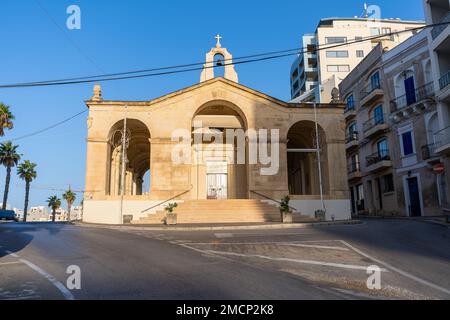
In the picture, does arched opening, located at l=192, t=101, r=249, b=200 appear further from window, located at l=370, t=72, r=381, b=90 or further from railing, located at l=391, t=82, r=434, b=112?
window, located at l=370, t=72, r=381, b=90

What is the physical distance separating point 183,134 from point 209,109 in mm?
4806

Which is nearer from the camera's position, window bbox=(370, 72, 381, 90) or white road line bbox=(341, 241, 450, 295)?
white road line bbox=(341, 241, 450, 295)

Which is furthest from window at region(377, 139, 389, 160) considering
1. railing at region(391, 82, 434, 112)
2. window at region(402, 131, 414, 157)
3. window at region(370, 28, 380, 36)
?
window at region(370, 28, 380, 36)

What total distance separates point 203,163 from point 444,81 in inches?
741

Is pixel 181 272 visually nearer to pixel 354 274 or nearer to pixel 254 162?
pixel 354 274

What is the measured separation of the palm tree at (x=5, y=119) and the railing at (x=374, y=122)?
37921 millimetres

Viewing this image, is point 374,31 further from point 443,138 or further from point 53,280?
point 53,280

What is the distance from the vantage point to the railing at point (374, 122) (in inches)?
1299

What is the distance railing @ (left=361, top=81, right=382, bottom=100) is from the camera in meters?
33.2

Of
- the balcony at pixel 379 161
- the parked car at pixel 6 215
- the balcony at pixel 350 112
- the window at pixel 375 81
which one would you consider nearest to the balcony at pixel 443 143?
the balcony at pixel 379 161

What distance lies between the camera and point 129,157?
118 feet

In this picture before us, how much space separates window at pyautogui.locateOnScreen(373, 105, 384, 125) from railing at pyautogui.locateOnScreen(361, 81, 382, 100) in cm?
176

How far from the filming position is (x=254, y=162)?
1024 inches
